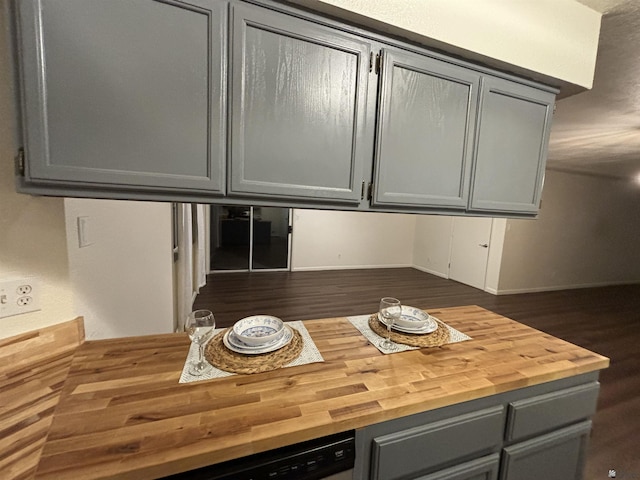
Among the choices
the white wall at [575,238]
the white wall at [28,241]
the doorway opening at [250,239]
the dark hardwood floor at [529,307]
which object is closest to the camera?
the white wall at [28,241]

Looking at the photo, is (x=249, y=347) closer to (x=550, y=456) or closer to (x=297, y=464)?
(x=297, y=464)

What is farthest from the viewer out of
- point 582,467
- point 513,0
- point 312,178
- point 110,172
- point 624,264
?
point 624,264

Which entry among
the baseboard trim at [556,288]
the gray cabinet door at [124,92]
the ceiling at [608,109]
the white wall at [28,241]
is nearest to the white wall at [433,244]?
the baseboard trim at [556,288]

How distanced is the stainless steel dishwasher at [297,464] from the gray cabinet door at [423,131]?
33.8 inches

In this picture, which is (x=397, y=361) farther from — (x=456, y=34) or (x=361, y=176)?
(x=456, y=34)

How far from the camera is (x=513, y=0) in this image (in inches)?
48.6

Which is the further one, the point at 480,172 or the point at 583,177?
the point at 583,177

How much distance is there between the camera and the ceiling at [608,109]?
4.42 ft

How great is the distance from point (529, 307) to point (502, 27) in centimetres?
470

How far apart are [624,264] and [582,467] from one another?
25.6 feet

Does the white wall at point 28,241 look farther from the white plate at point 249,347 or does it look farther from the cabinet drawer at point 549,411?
the cabinet drawer at point 549,411

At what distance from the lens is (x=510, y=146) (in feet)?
4.66

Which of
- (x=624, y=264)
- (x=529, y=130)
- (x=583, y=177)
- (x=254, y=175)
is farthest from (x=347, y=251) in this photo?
(x=624, y=264)

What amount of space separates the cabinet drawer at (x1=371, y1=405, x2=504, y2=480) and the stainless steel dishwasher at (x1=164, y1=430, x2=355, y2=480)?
0.11m
